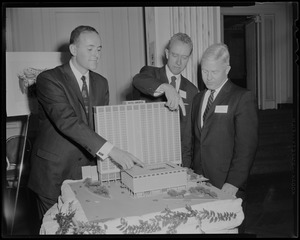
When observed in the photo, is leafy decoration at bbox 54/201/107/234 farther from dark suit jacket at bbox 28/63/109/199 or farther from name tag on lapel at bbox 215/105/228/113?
name tag on lapel at bbox 215/105/228/113

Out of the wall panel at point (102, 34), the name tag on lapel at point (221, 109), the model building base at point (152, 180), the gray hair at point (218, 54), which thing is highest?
the wall panel at point (102, 34)

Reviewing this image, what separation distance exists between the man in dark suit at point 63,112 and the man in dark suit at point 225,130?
761mm

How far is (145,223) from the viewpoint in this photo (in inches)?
51.0

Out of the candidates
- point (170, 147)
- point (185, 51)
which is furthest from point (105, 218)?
point (185, 51)

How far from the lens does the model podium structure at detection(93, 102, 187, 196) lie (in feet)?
5.11

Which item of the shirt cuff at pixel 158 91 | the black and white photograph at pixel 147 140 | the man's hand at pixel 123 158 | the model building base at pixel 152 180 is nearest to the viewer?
the black and white photograph at pixel 147 140

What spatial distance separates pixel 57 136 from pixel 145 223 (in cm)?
100

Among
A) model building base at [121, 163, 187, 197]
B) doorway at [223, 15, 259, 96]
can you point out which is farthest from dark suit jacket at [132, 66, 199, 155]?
doorway at [223, 15, 259, 96]

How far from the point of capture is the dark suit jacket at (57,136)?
188 centimetres

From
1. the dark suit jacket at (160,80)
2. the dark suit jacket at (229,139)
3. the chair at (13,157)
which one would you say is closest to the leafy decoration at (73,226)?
the dark suit jacket at (229,139)

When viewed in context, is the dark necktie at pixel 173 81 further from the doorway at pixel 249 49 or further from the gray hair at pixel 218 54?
the doorway at pixel 249 49

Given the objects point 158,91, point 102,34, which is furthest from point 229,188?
point 102,34

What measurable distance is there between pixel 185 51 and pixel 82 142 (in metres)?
1.18

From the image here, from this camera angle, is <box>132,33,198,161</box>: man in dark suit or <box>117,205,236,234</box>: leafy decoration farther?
<box>132,33,198,161</box>: man in dark suit
